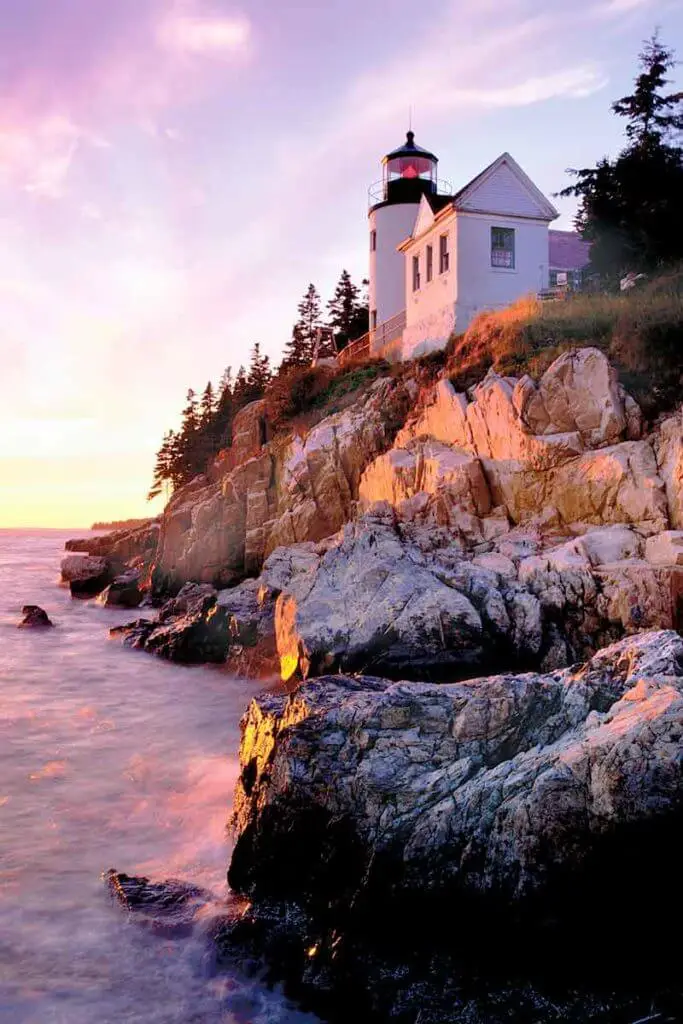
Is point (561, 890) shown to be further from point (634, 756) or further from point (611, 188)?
point (611, 188)

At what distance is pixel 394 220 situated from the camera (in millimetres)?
36000

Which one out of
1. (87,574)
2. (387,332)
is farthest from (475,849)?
(87,574)

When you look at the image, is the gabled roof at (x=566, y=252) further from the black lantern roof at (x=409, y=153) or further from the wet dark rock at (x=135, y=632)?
the wet dark rock at (x=135, y=632)

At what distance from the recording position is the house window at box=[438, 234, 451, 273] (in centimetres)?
2802

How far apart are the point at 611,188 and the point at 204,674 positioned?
21.8 m

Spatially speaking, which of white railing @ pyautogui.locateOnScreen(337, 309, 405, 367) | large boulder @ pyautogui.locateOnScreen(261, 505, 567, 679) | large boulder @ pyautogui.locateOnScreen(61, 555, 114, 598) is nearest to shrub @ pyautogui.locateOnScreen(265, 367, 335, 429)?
white railing @ pyautogui.locateOnScreen(337, 309, 405, 367)

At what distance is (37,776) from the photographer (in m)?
9.93

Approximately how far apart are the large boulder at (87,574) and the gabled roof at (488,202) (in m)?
22.4

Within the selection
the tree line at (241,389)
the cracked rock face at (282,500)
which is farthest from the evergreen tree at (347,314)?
the cracked rock face at (282,500)

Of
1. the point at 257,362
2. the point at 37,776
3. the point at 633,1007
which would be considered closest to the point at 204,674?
the point at 37,776

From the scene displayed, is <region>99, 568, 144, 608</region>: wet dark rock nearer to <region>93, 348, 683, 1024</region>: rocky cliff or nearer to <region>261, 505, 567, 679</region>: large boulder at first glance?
<region>261, 505, 567, 679</region>: large boulder

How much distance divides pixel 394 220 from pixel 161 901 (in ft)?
115

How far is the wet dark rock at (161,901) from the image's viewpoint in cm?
611

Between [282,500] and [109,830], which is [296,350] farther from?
[109,830]
